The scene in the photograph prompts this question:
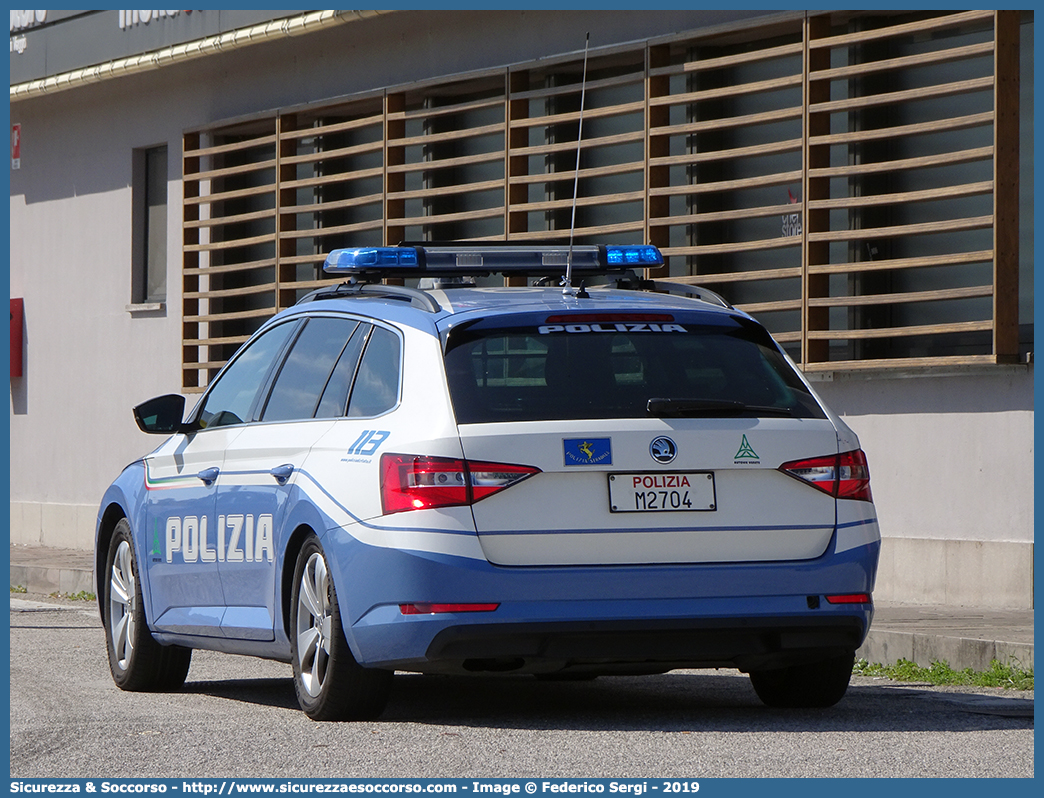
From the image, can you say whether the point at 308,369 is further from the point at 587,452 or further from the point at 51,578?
the point at 51,578

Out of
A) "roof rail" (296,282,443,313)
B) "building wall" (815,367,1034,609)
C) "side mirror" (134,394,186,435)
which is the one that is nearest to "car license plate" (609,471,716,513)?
"roof rail" (296,282,443,313)

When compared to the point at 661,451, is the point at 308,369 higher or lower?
higher

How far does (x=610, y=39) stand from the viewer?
1518cm

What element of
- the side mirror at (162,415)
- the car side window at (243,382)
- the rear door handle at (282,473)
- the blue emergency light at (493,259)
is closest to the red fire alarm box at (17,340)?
the car side window at (243,382)

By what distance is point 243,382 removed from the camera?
856 centimetres

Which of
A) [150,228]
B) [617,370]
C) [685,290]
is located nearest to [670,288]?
[685,290]

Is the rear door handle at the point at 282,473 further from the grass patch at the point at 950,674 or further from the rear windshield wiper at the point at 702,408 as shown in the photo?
the grass patch at the point at 950,674

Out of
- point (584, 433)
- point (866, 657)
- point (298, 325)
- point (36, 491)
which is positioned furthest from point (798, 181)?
point (36, 491)

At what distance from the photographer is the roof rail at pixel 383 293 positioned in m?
7.52

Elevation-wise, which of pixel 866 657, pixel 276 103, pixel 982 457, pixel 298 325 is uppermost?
pixel 276 103

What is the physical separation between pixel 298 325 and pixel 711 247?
6.25 m

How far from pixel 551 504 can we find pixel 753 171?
25.4ft

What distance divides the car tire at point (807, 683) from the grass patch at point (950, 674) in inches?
58.2

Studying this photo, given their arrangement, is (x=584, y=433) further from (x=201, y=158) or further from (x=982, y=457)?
(x=201, y=158)
